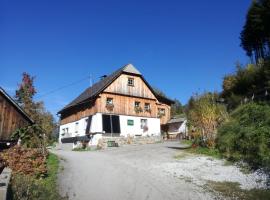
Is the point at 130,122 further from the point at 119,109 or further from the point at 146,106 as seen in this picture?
the point at 146,106

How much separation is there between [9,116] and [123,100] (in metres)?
20.8

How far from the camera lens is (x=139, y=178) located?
54.3 feet

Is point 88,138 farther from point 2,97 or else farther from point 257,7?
point 257,7

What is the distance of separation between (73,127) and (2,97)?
23.6 meters

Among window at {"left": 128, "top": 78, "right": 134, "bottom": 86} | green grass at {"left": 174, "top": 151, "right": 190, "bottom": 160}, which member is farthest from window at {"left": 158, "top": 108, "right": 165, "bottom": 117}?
green grass at {"left": 174, "top": 151, "right": 190, "bottom": 160}

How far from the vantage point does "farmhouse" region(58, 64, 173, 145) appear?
41.2 metres

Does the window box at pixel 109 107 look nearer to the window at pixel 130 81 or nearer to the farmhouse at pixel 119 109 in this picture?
the farmhouse at pixel 119 109

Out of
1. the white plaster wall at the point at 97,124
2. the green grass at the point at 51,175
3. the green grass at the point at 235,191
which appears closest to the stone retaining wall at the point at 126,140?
the white plaster wall at the point at 97,124

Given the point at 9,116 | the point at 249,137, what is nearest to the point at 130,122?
the point at 9,116

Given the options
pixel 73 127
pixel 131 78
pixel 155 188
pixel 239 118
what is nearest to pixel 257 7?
pixel 131 78

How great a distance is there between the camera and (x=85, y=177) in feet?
55.9

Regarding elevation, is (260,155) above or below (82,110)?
below

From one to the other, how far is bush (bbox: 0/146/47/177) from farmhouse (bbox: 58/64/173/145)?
20607mm

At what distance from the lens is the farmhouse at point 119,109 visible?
41.2m
